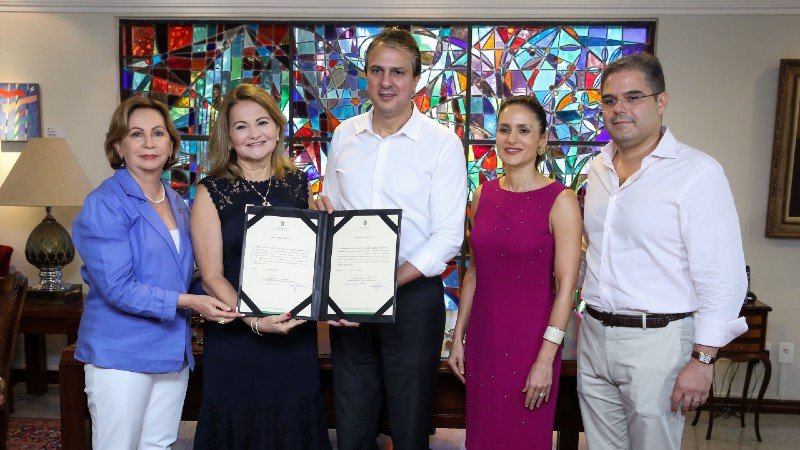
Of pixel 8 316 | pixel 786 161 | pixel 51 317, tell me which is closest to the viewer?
pixel 8 316

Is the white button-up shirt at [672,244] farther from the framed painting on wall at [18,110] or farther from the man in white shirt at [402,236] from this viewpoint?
the framed painting on wall at [18,110]

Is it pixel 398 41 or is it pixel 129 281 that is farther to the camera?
pixel 398 41

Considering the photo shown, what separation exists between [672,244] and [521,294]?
47cm

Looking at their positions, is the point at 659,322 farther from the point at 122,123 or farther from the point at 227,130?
the point at 122,123

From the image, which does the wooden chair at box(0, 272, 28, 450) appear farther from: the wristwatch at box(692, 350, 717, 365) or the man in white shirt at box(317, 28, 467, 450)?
the wristwatch at box(692, 350, 717, 365)

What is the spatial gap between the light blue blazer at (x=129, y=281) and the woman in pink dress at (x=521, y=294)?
954 millimetres

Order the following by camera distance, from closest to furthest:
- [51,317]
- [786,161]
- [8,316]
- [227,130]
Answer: [227,130] → [8,316] → [51,317] → [786,161]

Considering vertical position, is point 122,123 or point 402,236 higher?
point 122,123

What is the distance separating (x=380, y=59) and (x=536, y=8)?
103 inches

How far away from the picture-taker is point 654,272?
1.96m

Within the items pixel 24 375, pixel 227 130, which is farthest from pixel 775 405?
pixel 24 375

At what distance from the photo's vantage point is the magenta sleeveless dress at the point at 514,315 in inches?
82.3

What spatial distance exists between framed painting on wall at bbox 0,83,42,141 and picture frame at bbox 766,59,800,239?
4862 millimetres

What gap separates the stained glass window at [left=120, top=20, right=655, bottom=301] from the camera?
448cm
